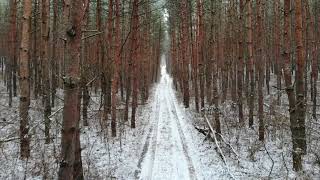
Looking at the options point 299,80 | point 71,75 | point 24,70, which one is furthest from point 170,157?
point 71,75

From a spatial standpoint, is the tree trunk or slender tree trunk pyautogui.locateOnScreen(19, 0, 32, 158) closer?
the tree trunk

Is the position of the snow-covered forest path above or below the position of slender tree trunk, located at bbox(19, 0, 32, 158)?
below

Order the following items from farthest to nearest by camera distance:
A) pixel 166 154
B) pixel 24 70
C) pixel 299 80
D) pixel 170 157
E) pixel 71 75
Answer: pixel 166 154 → pixel 170 157 → pixel 24 70 → pixel 299 80 → pixel 71 75

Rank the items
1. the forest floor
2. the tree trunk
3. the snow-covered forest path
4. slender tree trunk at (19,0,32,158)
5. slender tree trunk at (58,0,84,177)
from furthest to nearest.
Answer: slender tree trunk at (19,0,32,158)
the snow-covered forest path
the tree trunk
the forest floor
slender tree trunk at (58,0,84,177)

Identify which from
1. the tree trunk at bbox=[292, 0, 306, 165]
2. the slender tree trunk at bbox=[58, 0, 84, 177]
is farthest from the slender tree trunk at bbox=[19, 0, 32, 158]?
the tree trunk at bbox=[292, 0, 306, 165]

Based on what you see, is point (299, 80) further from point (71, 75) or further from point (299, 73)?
point (71, 75)

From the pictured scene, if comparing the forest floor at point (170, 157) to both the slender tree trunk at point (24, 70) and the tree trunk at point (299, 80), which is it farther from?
the tree trunk at point (299, 80)

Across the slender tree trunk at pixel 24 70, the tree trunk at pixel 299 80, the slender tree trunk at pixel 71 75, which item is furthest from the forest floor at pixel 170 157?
the slender tree trunk at pixel 71 75

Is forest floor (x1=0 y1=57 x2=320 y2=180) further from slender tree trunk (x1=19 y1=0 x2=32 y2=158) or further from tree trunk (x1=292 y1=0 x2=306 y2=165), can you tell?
tree trunk (x1=292 y1=0 x2=306 y2=165)

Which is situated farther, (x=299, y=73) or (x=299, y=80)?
(x=299, y=80)

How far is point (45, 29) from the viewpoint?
12.6 metres

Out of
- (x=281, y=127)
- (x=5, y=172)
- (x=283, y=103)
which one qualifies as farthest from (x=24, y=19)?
(x=283, y=103)

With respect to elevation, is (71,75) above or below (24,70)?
below

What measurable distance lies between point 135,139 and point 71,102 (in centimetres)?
897
